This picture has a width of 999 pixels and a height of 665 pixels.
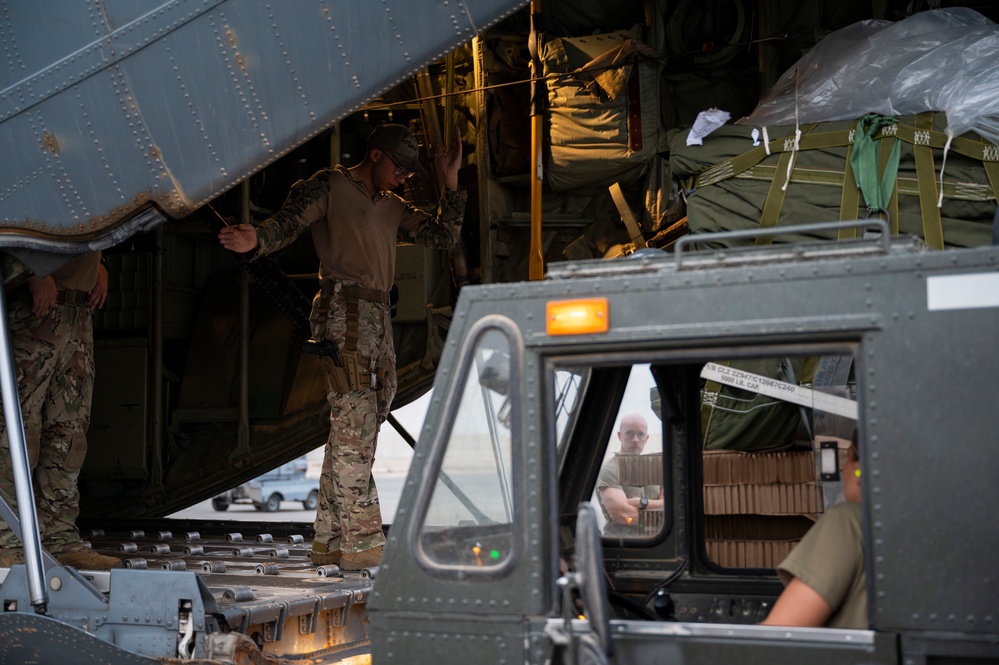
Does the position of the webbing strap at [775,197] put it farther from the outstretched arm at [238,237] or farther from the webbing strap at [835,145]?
the outstretched arm at [238,237]

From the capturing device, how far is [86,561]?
17.5 feet

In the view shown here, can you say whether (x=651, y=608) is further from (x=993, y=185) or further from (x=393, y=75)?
(x=993, y=185)

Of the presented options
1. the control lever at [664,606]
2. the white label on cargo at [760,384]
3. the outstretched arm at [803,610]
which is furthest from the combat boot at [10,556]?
the outstretched arm at [803,610]

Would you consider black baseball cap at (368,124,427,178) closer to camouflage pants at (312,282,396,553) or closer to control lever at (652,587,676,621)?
camouflage pants at (312,282,396,553)

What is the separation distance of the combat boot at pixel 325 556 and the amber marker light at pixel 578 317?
3.27 metres

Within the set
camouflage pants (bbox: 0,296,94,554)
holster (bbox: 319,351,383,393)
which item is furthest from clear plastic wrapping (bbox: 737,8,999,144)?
camouflage pants (bbox: 0,296,94,554)

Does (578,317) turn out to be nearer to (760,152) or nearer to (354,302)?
(354,302)

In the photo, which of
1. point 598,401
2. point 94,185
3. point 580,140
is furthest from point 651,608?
point 580,140

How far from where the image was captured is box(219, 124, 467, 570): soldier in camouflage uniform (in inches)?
223

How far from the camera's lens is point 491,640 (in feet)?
9.00

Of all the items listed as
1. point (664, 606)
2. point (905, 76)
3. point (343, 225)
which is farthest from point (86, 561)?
point (905, 76)

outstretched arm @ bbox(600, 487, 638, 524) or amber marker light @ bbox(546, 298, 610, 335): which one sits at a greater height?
amber marker light @ bbox(546, 298, 610, 335)

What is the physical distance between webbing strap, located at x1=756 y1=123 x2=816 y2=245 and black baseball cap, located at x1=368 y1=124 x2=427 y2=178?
1.96 meters

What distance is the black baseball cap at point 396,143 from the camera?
236 inches
